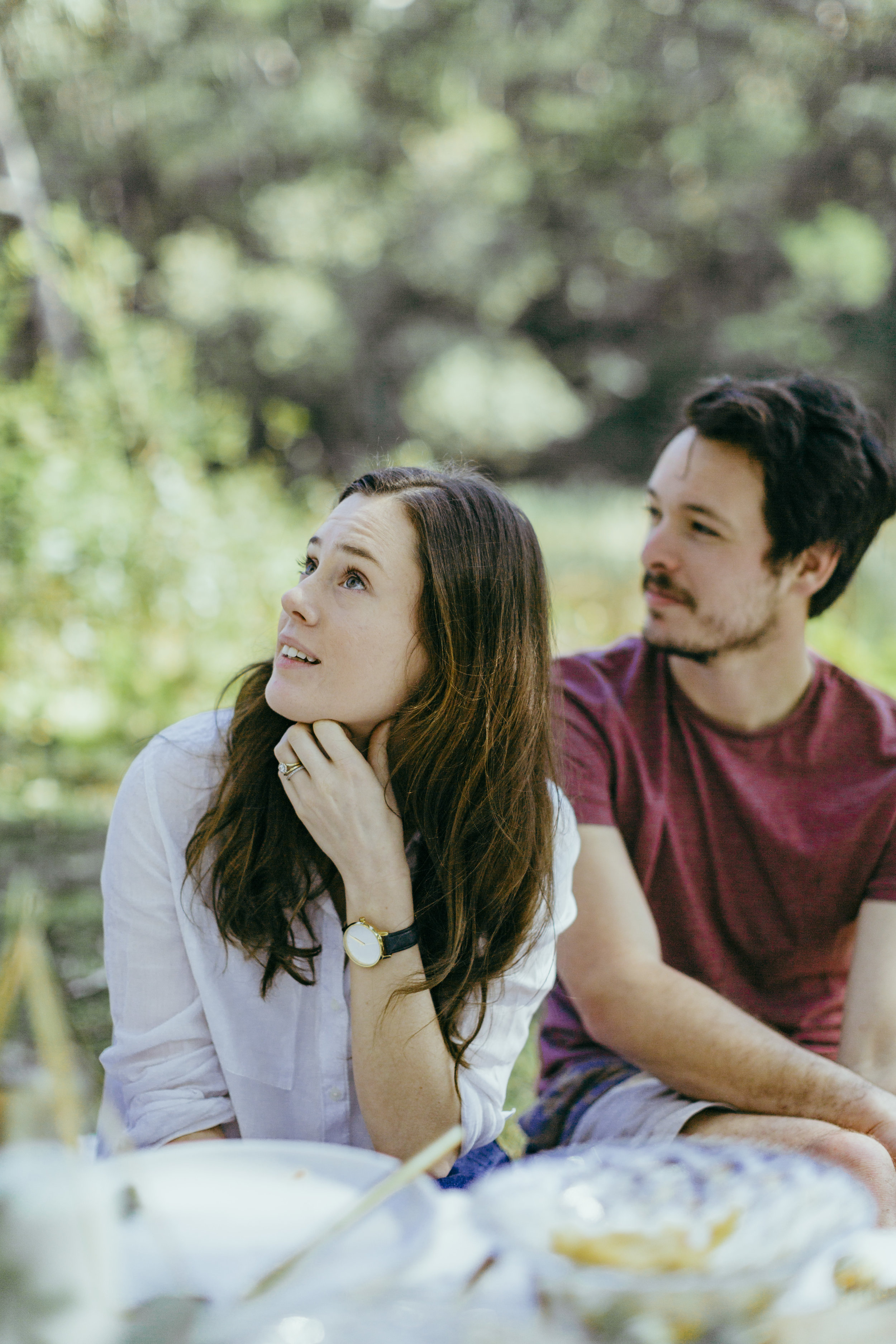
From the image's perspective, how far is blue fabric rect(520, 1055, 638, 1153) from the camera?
6.40 ft

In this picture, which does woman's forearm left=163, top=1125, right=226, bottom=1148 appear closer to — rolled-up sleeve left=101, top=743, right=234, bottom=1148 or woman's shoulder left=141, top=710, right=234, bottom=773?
rolled-up sleeve left=101, top=743, right=234, bottom=1148

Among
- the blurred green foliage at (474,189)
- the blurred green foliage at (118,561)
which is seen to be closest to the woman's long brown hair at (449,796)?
the blurred green foliage at (118,561)

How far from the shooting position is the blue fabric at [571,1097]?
195cm

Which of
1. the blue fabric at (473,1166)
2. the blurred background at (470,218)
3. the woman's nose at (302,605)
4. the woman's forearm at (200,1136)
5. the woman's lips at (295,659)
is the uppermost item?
the blurred background at (470,218)

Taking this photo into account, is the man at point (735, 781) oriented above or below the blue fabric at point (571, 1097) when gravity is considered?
above

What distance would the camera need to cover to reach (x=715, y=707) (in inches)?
85.5

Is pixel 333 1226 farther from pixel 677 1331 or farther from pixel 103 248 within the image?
pixel 103 248

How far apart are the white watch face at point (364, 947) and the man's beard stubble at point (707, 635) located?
96 centimetres

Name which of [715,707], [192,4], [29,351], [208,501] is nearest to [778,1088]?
[715,707]

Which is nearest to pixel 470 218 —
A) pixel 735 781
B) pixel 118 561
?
pixel 118 561

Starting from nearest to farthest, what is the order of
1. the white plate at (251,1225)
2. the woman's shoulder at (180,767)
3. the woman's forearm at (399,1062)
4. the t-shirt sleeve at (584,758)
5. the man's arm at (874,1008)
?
1. the white plate at (251,1225)
2. the woman's forearm at (399,1062)
3. the woman's shoulder at (180,767)
4. the man's arm at (874,1008)
5. the t-shirt sleeve at (584,758)

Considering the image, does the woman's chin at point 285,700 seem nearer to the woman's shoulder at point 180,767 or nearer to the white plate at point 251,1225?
the woman's shoulder at point 180,767

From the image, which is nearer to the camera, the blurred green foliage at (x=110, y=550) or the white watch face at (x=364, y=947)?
the white watch face at (x=364, y=947)

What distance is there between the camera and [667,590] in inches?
84.0
